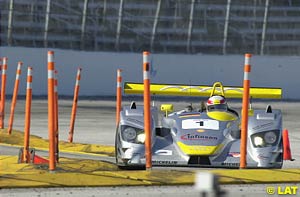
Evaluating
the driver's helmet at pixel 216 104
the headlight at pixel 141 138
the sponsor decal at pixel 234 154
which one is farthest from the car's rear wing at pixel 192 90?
the sponsor decal at pixel 234 154

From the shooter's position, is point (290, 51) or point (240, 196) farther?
point (290, 51)

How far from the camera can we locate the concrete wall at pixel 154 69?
3014 centimetres

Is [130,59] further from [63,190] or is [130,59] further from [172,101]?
[63,190]

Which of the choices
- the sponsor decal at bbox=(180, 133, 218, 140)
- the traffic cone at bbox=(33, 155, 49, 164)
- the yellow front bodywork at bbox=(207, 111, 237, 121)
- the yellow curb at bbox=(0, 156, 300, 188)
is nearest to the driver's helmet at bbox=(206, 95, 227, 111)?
the yellow front bodywork at bbox=(207, 111, 237, 121)

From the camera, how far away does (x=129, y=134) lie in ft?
35.2

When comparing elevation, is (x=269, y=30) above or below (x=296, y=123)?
above

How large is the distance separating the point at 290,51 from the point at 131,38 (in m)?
5.60

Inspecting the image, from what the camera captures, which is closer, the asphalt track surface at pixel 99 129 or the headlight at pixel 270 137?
the asphalt track surface at pixel 99 129

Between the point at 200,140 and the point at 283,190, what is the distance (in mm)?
1902

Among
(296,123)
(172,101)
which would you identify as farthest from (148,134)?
(172,101)

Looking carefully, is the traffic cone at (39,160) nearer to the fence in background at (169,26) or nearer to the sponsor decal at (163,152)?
the sponsor decal at (163,152)

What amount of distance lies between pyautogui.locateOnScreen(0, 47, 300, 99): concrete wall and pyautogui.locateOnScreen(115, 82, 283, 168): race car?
62.6 feet

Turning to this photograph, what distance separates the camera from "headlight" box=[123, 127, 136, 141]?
35.1 ft

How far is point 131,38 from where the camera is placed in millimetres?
31391
